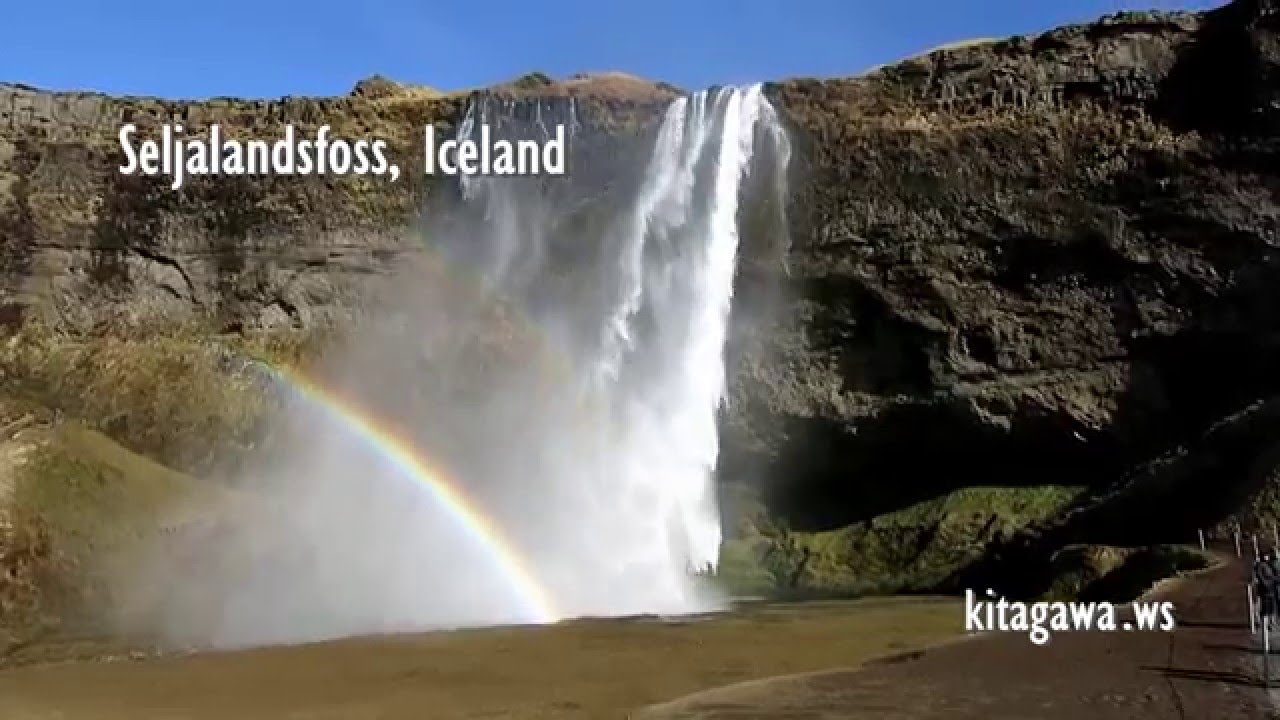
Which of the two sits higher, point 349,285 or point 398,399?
point 349,285

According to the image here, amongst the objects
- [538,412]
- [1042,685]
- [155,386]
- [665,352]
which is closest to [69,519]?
[155,386]

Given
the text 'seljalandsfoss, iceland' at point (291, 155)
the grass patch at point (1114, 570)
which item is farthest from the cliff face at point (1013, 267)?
the grass patch at point (1114, 570)

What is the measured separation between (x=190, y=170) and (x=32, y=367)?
937 cm

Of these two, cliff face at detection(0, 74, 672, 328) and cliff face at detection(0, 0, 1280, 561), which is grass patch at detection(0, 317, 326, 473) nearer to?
cliff face at detection(0, 74, 672, 328)

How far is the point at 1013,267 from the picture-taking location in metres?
37.3

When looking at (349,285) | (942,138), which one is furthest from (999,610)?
(349,285)

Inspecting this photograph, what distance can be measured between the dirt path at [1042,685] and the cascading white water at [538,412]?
12318 millimetres

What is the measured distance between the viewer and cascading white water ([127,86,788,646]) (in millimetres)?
28141

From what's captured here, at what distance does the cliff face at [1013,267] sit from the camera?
35.4 metres

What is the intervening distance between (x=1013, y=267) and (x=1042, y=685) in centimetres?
2727

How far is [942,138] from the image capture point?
37938 millimetres

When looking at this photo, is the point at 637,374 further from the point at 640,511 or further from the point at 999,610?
the point at 999,610

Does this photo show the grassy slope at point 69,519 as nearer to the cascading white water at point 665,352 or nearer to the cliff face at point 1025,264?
the cascading white water at point 665,352

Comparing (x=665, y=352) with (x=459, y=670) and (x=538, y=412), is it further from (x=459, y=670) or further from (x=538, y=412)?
(x=459, y=670)
